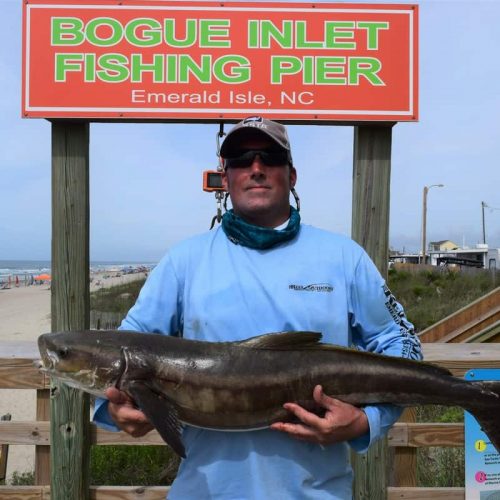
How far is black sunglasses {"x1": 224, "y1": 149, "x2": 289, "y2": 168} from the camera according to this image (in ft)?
8.44

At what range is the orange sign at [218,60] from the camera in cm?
358

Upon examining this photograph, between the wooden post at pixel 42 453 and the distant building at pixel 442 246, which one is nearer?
the wooden post at pixel 42 453

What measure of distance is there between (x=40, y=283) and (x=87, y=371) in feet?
226

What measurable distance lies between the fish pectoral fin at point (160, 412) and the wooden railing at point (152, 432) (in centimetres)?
155

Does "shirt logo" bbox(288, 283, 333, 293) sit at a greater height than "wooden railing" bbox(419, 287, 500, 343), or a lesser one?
greater

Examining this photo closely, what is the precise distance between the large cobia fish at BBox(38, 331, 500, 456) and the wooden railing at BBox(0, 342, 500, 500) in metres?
1.18

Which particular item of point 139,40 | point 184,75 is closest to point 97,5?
point 139,40

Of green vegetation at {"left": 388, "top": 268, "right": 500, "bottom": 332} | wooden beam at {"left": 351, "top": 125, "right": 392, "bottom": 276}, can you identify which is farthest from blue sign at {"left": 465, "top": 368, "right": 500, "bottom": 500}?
green vegetation at {"left": 388, "top": 268, "right": 500, "bottom": 332}

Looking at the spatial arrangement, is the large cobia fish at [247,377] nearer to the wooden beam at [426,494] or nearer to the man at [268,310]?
the man at [268,310]

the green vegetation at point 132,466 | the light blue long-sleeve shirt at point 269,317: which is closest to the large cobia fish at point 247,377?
the light blue long-sleeve shirt at point 269,317

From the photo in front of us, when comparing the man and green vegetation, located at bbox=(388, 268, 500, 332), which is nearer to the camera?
the man

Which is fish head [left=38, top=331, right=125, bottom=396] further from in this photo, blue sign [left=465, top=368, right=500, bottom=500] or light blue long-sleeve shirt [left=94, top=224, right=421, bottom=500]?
blue sign [left=465, top=368, right=500, bottom=500]

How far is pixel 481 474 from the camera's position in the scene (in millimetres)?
3400

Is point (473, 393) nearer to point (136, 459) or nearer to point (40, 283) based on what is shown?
point (136, 459)
